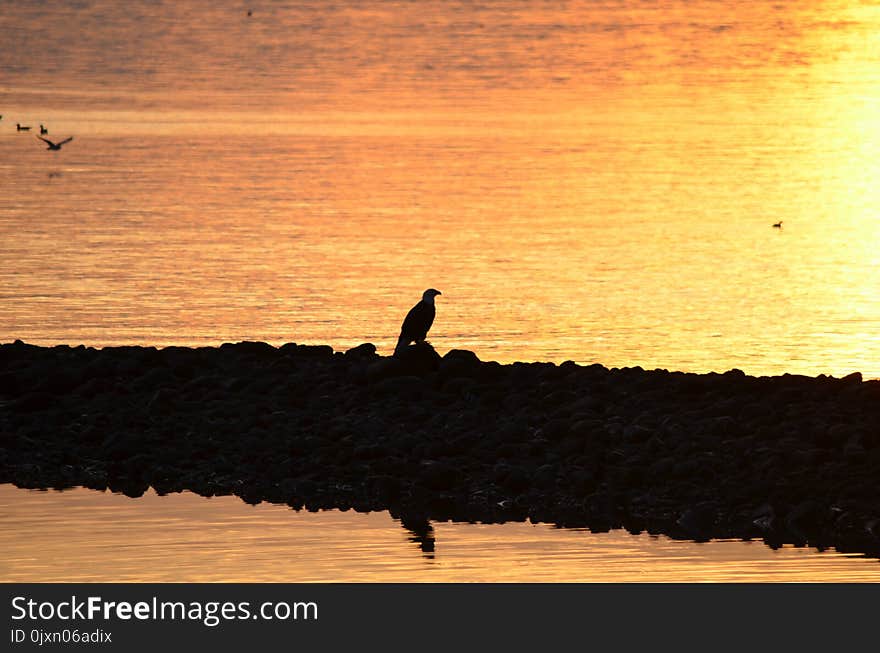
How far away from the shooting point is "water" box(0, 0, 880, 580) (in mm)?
34969

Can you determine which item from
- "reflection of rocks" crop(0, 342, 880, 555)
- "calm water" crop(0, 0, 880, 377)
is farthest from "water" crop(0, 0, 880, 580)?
"reflection of rocks" crop(0, 342, 880, 555)

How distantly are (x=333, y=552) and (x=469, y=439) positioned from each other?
4.01 metres

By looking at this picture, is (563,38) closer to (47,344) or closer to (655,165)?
(655,165)

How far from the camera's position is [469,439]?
21.7 m

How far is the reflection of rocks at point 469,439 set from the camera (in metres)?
19.7

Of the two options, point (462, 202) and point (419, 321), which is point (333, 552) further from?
point (462, 202)

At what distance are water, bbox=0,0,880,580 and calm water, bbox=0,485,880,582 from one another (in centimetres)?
1183

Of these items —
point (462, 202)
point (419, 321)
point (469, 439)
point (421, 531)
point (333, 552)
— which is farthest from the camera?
point (462, 202)

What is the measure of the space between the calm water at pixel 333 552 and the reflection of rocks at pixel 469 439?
67 cm

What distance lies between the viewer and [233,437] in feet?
73.9

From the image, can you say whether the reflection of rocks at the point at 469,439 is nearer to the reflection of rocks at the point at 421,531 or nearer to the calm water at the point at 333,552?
the reflection of rocks at the point at 421,531

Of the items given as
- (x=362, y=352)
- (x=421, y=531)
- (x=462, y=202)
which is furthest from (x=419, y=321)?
(x=462, y=202)

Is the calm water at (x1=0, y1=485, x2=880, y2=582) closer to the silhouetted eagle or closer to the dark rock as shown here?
Result: the silhouetted eagle

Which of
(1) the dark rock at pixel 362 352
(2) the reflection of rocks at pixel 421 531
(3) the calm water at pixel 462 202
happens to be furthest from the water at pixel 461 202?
(2) the reflection of rocks at pixel 421 531
